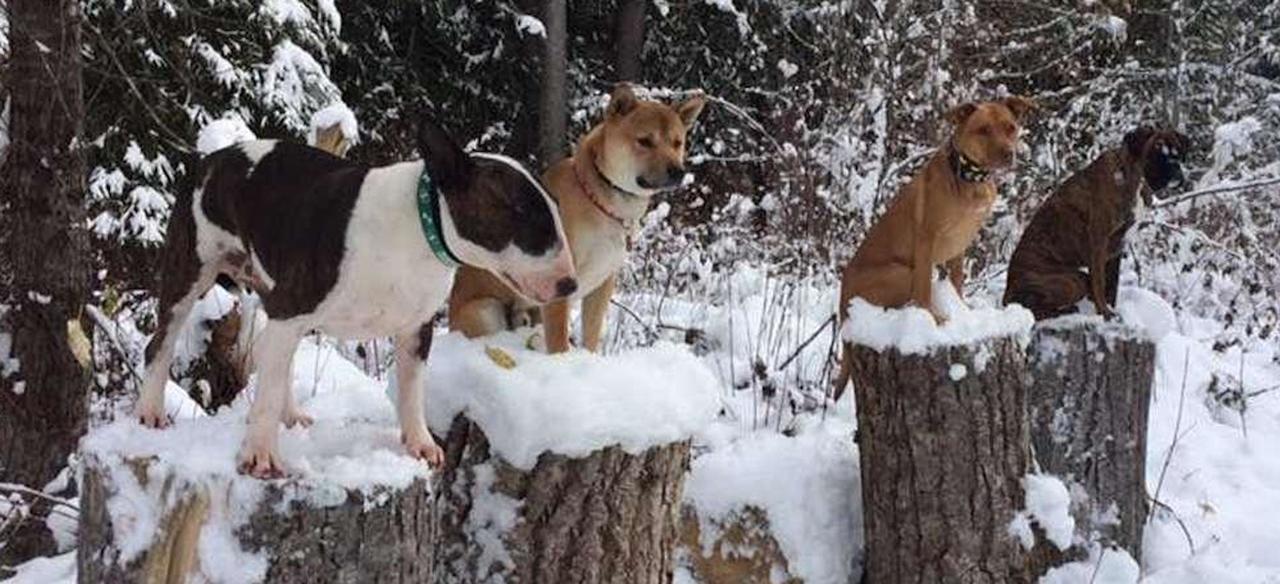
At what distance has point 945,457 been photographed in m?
3.73

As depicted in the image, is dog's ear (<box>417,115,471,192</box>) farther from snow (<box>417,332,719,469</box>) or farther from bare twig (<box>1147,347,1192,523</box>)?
bare twig (<box>1147,347,1192,523</box>)

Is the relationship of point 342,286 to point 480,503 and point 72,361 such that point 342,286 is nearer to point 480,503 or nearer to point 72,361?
point 480,503

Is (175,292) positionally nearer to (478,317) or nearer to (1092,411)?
(478,317)

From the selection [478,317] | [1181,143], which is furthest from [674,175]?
[1181,143]

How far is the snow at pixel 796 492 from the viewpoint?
380 cm

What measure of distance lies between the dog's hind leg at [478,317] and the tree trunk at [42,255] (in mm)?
1451

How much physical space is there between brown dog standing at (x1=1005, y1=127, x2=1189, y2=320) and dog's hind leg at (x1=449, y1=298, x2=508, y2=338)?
84.8 inches

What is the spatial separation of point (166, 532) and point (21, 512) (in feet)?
6.52

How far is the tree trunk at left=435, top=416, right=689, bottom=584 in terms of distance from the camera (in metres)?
3.08

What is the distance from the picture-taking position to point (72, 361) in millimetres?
4461

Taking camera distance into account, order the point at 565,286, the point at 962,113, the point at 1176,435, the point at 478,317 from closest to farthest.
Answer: the point at 565,286, the point at 478,317, the point at 962,113, the point at 1176,435

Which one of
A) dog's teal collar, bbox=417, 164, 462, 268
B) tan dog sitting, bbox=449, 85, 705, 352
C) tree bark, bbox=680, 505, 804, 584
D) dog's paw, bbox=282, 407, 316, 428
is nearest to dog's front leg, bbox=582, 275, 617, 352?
tan dog sitting, bbox=449, 85, 705, 352

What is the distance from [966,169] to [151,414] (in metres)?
2.80

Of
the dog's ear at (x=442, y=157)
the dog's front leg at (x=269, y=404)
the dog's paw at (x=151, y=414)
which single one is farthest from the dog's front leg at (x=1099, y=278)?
the dog's paw at (x=151, y=414)
